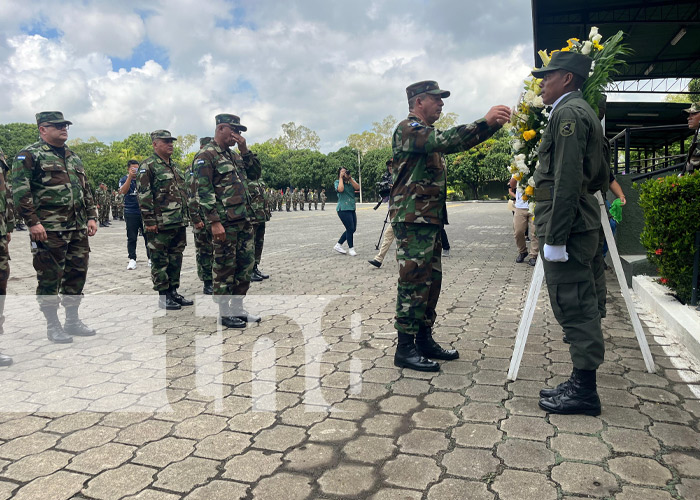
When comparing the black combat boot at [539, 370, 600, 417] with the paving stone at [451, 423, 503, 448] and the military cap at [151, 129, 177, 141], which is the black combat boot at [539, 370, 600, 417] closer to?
the paving stone at [451, 423, 503, 448]

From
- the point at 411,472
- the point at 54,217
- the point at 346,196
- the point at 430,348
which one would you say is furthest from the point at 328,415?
the point at 346,196

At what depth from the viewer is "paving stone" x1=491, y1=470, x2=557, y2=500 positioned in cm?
220

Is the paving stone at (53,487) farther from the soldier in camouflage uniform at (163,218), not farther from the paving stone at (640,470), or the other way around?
the soldier in camouflage uniform at (163,218)

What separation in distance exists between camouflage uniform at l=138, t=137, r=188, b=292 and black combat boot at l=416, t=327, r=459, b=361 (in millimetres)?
3261

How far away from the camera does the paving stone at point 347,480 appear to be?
7.47 ft

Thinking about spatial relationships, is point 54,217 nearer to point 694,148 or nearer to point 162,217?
point 162,217

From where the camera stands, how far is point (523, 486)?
2273mm

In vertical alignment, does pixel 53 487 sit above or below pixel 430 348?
below

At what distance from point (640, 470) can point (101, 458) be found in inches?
101

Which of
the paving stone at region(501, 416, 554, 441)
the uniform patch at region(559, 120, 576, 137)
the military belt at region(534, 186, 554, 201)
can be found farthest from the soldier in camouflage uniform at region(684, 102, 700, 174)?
the paving stone at region(501, 416, 554, 441)

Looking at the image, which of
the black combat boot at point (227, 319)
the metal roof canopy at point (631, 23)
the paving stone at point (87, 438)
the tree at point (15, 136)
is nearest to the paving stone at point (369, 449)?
the paving stone at point (87, 438)

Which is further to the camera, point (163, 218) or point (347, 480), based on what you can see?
point (163, 218)

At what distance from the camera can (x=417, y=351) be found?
386 centimetres

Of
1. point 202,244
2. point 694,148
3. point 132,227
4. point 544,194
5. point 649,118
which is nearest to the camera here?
point 544,194
